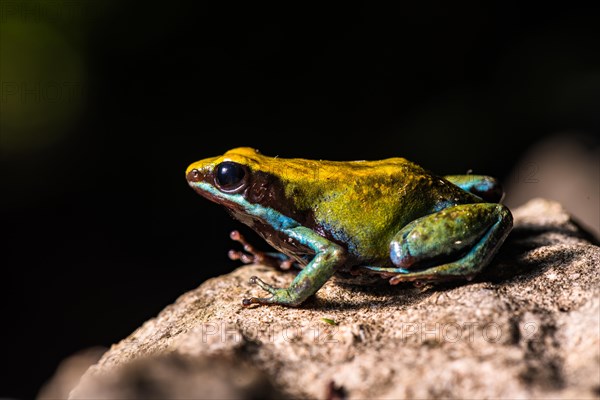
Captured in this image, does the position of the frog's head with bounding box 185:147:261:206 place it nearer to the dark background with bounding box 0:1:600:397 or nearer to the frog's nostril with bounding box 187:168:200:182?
the frog's nostril with bounding box 187:168:200:182

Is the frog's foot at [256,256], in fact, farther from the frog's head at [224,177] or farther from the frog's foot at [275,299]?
the frog's foot at [275,299]

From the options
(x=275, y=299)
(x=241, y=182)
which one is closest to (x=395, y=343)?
(x=275, y=299)

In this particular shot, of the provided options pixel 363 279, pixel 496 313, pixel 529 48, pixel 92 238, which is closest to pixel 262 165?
pixel 363 279

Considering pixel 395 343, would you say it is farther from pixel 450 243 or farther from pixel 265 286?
pixel 265 286

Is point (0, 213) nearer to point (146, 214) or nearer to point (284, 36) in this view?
point (146, 214)

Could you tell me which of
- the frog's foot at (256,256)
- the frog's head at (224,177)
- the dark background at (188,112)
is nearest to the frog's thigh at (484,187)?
the frog's foot at (256,256)

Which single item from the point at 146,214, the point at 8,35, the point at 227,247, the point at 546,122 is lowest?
the point at 227,247

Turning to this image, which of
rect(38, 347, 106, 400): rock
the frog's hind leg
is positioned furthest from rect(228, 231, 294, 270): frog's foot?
rect(38, 347, 106, 400): rock
